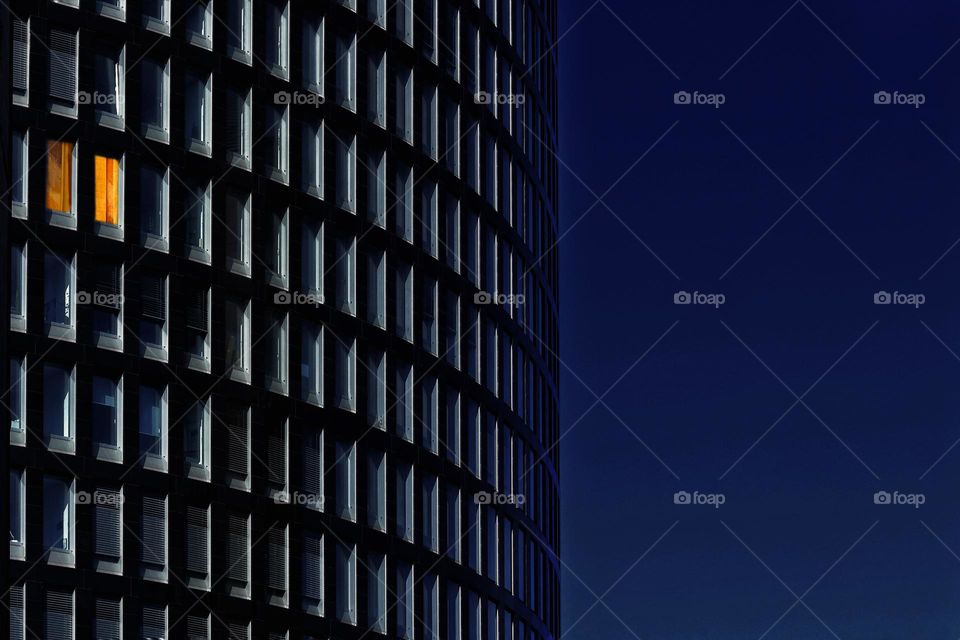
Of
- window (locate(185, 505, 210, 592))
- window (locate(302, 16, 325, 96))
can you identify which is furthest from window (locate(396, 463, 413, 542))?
window (locate(302, 16, 325, 96))

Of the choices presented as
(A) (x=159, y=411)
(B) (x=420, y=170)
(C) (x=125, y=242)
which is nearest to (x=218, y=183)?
(C) (x=125, y=242)

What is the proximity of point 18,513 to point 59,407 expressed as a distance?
2.83m

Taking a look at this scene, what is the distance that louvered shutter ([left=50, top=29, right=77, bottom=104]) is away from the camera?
42.3 metres

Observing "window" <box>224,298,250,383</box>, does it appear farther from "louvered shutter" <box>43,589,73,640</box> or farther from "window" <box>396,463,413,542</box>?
"louvered shutter" <box>43,589,73,640</box>

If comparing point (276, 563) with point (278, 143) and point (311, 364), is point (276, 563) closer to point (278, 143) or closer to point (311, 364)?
point (311, 364)

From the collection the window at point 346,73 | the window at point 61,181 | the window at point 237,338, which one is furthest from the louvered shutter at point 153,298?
the window at point 346,73

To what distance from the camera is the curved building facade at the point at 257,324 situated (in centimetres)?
4144

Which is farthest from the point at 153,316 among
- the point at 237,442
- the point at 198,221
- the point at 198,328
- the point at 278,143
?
the point at 278,143

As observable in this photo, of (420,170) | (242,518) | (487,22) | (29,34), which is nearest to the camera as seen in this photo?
(29,34)

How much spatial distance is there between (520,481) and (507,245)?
27.7 ft

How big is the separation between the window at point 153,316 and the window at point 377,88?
10.5 meters

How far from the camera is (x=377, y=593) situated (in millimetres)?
49406

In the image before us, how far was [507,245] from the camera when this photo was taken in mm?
61031

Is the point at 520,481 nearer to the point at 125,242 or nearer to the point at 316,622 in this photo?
the point at 316,622
